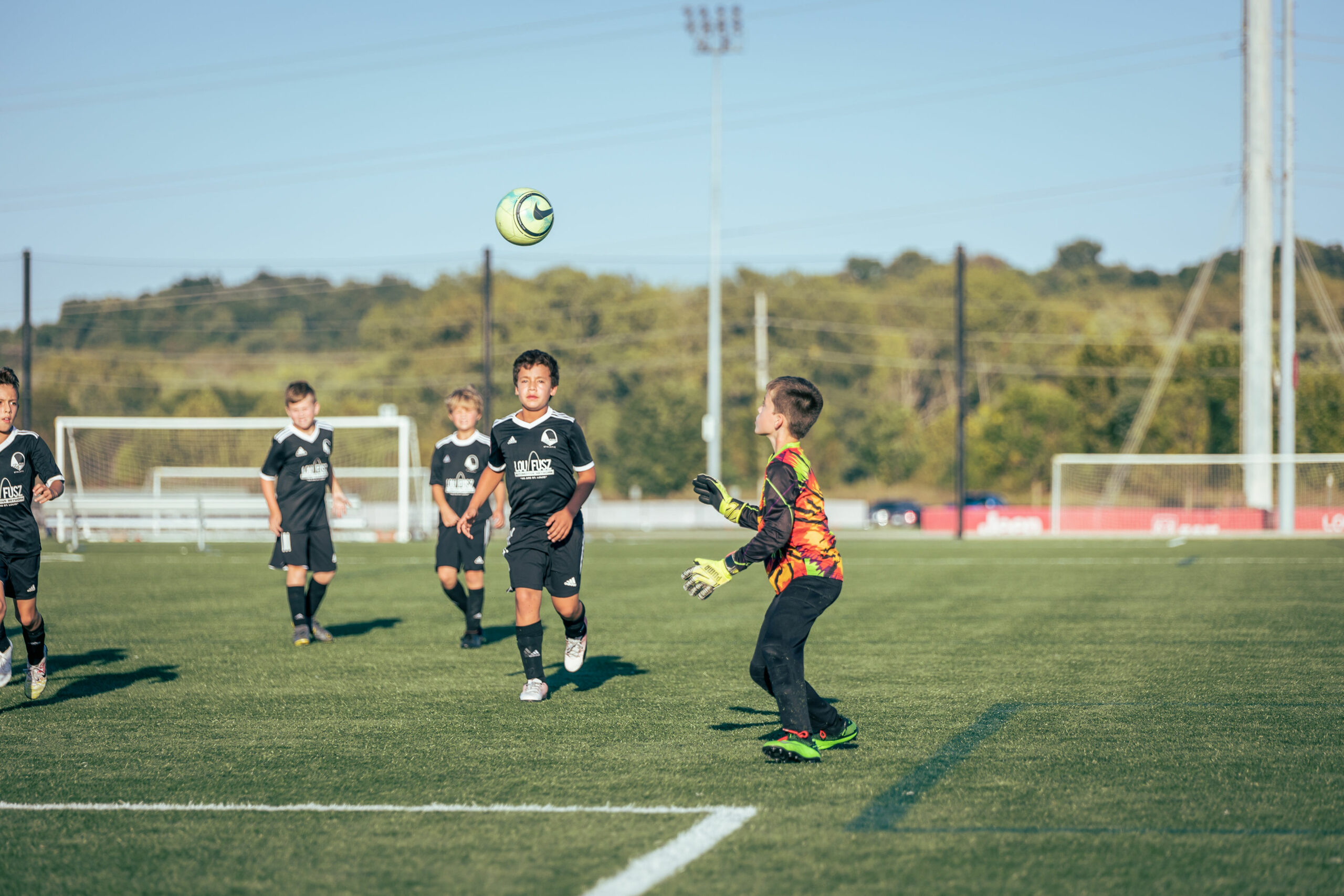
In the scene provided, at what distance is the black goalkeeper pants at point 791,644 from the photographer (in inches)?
219

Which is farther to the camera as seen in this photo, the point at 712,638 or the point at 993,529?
the point at 993,529

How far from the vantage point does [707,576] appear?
549cm

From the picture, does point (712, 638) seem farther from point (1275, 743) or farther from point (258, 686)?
point (1275, 743)

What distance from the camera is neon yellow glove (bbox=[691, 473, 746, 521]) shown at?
222 inches

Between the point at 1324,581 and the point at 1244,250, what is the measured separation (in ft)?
59.8

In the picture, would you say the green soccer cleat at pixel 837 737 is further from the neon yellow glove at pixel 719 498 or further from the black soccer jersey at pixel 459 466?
the black soccer jersey at pixel 459 466

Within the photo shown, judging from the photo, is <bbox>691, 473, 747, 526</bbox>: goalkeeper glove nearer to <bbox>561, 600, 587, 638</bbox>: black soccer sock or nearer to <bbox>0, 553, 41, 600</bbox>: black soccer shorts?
<bbox>561, 600, 587, 638</bbox>: black soccer sock

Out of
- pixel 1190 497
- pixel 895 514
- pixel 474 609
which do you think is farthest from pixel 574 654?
pixel 895 514

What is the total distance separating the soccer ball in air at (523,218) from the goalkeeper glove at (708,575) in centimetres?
470

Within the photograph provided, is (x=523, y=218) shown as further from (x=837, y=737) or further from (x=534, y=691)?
(x=837, y=737)

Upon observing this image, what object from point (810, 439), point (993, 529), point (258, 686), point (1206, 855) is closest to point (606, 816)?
point (1206, 855)

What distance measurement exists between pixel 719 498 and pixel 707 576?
0.40 metres

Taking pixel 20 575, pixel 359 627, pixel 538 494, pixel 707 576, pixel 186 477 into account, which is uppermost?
pixel 538 494

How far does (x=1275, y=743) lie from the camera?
5.91 m
